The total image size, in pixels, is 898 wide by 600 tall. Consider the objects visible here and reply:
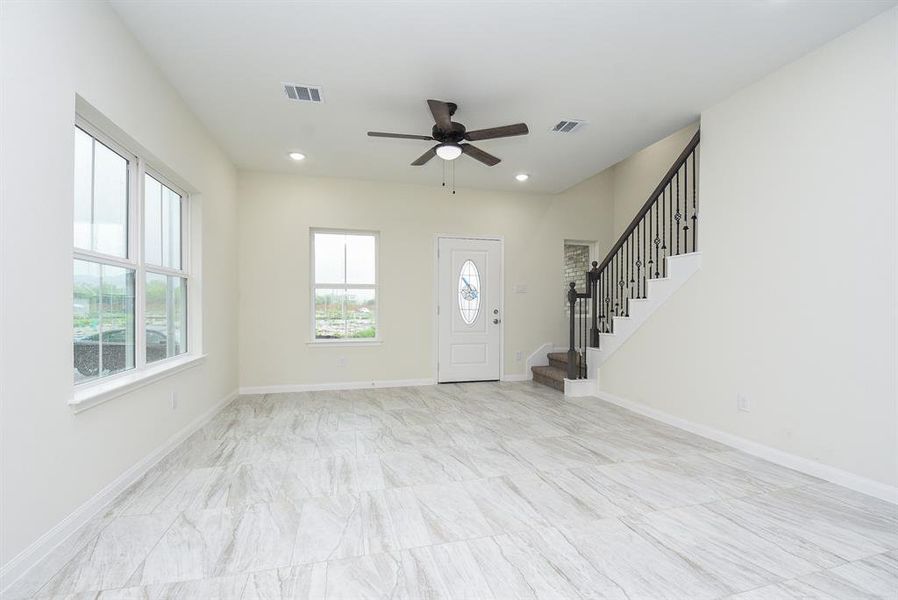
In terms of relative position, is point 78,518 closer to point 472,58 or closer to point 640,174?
point 472,58

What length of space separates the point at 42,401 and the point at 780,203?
453 cm

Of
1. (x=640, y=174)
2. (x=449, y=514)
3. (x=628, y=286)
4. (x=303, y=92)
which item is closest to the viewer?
(x=449, y=514)

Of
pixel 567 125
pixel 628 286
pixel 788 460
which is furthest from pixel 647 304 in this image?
pixel 567 125

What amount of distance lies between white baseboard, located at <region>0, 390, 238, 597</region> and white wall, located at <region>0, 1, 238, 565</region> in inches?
1.4

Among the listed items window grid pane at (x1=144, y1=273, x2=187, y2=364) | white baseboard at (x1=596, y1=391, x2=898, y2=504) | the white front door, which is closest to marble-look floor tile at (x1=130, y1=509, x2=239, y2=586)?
window grid pane at (x1=144, y1=273, x2=187, y2=364)

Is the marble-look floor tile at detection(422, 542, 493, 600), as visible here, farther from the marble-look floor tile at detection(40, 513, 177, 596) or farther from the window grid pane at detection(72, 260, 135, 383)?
the window grid pane at detection(72, 260, 135, 383)

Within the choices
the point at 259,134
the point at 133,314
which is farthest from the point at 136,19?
the point at 133,314

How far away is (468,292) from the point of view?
5875 mm

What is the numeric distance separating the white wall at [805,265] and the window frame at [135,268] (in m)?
4.32

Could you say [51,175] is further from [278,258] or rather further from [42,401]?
[278,258]

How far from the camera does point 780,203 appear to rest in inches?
115

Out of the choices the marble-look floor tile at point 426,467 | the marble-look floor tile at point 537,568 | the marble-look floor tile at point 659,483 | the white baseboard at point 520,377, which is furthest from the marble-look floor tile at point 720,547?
the white baseboard at point 520,377

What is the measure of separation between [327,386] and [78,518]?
333 cm

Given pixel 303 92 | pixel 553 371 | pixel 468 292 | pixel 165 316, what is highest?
pixel 303 92
